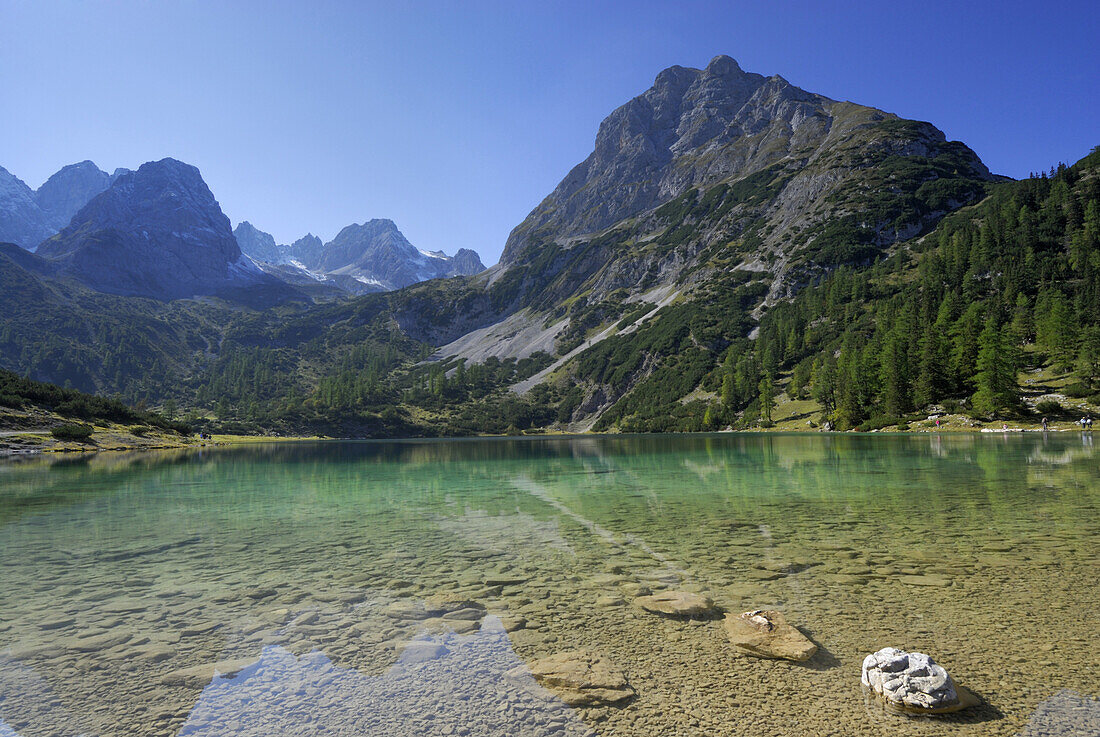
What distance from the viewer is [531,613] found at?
10.8 metres

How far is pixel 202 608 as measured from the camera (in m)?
11.6

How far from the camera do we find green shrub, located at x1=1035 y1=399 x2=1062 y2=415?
82.8m

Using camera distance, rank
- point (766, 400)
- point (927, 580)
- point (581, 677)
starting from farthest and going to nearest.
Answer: point (766, 400) < point (927, 580) < point (581, 677)

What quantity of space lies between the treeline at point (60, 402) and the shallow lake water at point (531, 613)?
264ft

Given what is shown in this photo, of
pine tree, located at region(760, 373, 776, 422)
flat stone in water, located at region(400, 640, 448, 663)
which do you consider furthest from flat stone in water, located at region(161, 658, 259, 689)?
pine tree, located at region(760, 373, 776, 422)

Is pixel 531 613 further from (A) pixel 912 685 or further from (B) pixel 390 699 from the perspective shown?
(A) pixel 912 685

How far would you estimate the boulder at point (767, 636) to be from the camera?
8.21 m

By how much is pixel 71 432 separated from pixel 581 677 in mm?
101282

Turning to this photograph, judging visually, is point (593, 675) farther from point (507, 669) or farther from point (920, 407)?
point (920, 407)

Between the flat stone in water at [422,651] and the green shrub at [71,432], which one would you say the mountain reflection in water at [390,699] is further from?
the green shrub at [71,432]

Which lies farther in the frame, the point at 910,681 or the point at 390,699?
the point at 390,699

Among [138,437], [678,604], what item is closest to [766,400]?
[138,437]

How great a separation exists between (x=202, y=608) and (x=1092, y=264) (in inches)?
6733

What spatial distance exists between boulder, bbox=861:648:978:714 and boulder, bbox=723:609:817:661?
45.3 inches
